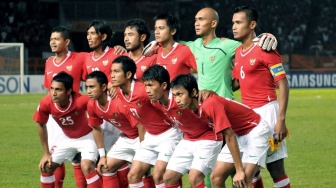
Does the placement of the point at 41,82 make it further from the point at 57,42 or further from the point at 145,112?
the point at 145,112

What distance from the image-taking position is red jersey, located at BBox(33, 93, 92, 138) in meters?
9.45

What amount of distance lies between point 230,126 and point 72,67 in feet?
10.6

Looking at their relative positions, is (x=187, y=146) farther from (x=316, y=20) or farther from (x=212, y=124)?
(x=316, y=20)

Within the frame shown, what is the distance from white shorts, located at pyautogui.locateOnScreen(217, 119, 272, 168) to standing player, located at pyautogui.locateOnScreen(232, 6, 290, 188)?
0.47 feet

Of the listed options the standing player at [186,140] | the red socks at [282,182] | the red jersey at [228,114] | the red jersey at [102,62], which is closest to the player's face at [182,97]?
the red jersey at [228,114]

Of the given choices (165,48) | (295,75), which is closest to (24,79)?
(295,75)

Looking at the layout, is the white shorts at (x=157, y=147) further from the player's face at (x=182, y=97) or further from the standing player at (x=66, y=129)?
the player's face at (x=182, y=97)

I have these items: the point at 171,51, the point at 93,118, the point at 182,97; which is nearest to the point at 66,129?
the point at 93,118

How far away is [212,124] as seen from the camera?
320 inches

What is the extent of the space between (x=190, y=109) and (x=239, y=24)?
3.91 ft

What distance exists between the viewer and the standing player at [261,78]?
27.6 feet

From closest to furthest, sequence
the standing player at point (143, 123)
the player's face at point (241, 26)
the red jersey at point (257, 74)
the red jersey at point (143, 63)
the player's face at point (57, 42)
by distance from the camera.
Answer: the red jersey at point (257, 74), the player's face at point (241, 26), the standing player at point (143, 123), the red jersey at point (143, 63), the player's face at point (57, 42)

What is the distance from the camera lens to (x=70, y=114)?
9484mm

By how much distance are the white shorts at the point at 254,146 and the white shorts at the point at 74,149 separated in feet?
5.89
